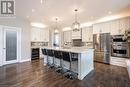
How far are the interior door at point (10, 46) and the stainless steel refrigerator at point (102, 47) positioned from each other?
208 inches

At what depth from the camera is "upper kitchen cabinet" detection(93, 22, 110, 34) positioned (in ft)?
19.5

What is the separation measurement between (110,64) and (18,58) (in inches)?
232

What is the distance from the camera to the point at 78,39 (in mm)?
8047

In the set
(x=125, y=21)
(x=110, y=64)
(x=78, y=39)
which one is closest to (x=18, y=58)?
(x=78, y=39)

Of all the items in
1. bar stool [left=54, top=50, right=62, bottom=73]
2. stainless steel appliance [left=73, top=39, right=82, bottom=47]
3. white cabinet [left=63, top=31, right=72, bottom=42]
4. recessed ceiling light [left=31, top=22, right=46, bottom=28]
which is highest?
recessed ceiling light [left=31, top=22, right=46, bottom=28]

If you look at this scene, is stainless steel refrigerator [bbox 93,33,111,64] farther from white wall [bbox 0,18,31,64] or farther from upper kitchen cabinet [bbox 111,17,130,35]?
white wall [bbox 0,18,31,64]

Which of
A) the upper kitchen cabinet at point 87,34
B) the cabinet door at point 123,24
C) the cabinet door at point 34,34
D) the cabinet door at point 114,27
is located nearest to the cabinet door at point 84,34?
the upper kitchen cabinet at point 87,34

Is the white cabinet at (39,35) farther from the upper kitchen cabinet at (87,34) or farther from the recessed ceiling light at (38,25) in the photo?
the upper kitchen cabinet at (87,34)

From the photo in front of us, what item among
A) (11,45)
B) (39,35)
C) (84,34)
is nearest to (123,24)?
(84,34)

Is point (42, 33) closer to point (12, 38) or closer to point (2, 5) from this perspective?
point (12, 38)

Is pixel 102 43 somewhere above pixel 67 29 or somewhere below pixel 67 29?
below

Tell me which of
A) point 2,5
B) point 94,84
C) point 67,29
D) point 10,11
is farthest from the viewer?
point 67,29

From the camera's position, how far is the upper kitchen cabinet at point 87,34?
7125 mm

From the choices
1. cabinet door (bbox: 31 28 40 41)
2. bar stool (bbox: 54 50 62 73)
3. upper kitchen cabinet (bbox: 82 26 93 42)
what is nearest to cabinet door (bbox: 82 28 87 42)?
upper kitchen cabinet (bbox: 82 26 93 42)
